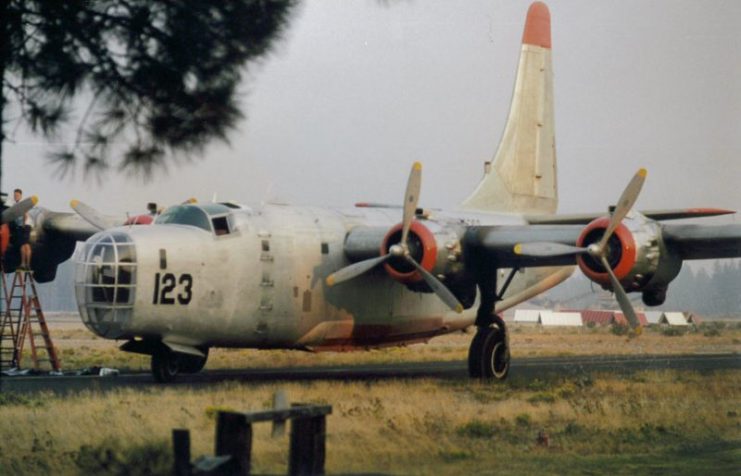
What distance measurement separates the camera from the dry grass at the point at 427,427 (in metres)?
13.7

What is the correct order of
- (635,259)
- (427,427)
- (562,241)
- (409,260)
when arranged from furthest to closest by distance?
(562,241)
(409,260)
(635,259)
(427,427)

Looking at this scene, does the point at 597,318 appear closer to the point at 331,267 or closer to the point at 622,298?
the point at 331,267

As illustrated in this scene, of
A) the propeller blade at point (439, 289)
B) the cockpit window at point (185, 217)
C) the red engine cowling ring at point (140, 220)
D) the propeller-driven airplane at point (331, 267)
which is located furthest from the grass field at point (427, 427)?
the red engine cowling ring at point (140, 220)

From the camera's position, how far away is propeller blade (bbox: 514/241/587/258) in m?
22.7

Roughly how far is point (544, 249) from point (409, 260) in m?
3.01

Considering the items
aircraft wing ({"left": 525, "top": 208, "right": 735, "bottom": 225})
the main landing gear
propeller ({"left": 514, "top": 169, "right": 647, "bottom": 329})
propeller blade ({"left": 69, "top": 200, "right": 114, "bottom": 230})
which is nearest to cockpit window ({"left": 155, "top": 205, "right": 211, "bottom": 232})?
propeller blade ({"left": 69, "top": 200, "right": 114, "bottom": 230})

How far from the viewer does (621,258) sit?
2211 cm

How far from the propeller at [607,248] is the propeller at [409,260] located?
1.87m

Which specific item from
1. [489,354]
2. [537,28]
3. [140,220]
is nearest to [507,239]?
[489,354]

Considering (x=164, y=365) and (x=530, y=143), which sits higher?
(x=530, y=143)

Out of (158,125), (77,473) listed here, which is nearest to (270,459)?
(77,473)

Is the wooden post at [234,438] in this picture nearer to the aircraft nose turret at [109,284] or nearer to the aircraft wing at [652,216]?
the aircraft nose turret at [109,284]

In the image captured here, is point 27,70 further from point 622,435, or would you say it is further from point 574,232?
point 574,232

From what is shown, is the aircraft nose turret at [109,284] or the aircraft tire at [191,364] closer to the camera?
the aircraft nose turret at [109,284]
